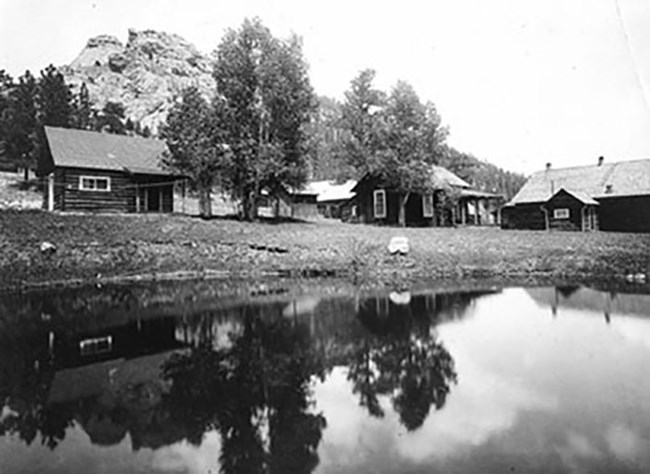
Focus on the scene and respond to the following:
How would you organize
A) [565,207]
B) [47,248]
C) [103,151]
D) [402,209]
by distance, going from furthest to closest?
[402,209], [565,207], [103,151], [47,248]

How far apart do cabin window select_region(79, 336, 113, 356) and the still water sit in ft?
0.20

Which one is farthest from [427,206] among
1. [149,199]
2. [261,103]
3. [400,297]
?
[400,297]

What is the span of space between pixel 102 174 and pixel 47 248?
14.3 meters

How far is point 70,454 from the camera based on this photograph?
539cm

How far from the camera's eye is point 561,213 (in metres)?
40.4

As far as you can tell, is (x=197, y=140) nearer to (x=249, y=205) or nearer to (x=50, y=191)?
(x=249, y=205)

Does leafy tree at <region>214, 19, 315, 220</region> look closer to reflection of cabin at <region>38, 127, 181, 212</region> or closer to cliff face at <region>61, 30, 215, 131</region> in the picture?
reflection of cabin at <region>38, 127, 181, 212</region>

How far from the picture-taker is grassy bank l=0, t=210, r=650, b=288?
22109mm

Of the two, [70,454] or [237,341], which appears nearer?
[70,454]

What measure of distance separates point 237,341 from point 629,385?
22.9ft

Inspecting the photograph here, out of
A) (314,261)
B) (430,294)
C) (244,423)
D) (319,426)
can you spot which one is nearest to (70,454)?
(244,423)

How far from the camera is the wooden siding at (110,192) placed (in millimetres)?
33562

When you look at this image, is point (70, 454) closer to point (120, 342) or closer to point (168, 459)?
point (168, 459)

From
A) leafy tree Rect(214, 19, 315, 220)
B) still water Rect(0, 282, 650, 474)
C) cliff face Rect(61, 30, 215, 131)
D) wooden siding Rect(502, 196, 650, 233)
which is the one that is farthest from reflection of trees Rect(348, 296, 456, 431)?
cliff face Rect(61, 30, 215, 131)
